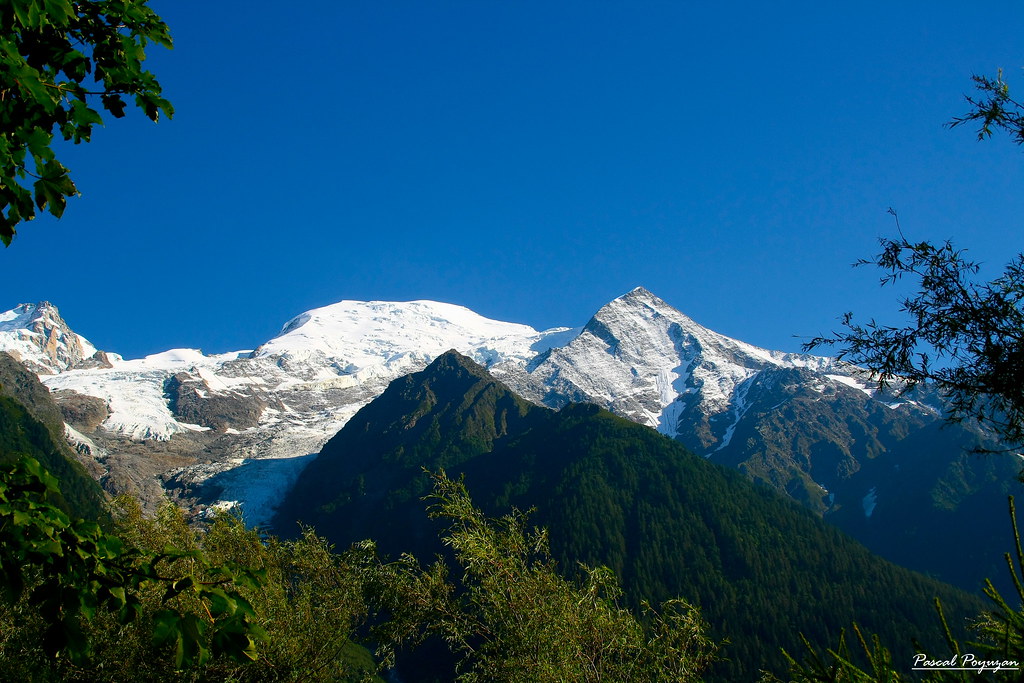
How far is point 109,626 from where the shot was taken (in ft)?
77.3

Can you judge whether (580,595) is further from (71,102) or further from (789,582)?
(789,582)

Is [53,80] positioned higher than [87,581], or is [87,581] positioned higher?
[53,80]

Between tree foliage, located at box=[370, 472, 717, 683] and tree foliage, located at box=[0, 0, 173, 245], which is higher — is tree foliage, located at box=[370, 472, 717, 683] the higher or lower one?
the lower one

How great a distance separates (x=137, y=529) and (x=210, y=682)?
1274 cm

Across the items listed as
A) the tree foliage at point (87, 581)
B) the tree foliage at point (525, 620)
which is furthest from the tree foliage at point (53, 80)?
the tree foliage at point (525, 620)

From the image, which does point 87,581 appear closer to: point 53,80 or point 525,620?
point 53,80

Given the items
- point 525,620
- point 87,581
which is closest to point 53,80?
point 87,581

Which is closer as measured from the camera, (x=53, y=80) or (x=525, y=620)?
(x=53, y=80)

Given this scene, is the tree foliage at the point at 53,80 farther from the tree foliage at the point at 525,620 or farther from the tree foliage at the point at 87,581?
the tree foliage at the point at 525,620

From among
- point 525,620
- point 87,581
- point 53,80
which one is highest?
point 53,80

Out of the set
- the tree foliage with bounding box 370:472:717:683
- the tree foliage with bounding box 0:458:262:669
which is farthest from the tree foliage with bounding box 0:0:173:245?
the tree foliage with bounding box 370:472:717:683

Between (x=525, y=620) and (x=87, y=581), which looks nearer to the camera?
(x=87, y=581)

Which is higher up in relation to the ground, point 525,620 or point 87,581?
point 87,581

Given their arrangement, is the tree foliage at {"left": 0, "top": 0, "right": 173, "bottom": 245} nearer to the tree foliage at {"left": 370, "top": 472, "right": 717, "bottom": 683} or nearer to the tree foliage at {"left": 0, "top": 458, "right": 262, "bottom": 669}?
the tree foliage at {"left": 0, "top": 458, "right": 262, "bottom": 669}
